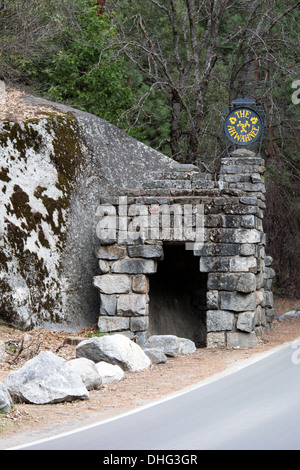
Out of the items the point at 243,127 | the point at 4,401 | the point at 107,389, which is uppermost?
the point at 243,127

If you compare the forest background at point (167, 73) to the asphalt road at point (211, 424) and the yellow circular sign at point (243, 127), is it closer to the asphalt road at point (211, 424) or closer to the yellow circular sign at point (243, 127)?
the yellow circular sign at point (243, 127)

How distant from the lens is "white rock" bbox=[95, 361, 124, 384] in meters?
9.28

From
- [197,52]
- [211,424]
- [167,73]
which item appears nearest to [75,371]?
[211,424]

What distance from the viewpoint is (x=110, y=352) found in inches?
392

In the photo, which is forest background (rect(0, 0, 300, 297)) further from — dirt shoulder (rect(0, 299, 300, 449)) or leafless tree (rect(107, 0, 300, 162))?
dirt shoulder (rect(0, 299, 300, 449))

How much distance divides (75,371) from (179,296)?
8.43 meters

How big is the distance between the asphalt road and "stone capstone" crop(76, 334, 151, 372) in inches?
60.0

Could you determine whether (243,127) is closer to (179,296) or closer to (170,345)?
(179,296)

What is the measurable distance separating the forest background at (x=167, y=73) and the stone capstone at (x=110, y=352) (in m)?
8.81

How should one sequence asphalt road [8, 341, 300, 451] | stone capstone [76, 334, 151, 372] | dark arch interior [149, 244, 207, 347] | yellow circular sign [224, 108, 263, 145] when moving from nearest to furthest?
1. asphalt road [8, 341, 300, 451]
2. stone capstone [76, 334, 151, 372]
3. dark arch interior [149, 244, 207, 347]
4. yellow circular sign [224, 108, 263, 145]

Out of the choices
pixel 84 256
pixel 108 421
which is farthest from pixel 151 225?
pixel 108 421

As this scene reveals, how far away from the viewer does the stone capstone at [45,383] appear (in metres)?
7.86

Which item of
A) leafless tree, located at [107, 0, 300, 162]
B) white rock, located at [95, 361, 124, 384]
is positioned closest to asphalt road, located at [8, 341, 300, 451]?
white rock, located at [95, 361, 124, 384]
